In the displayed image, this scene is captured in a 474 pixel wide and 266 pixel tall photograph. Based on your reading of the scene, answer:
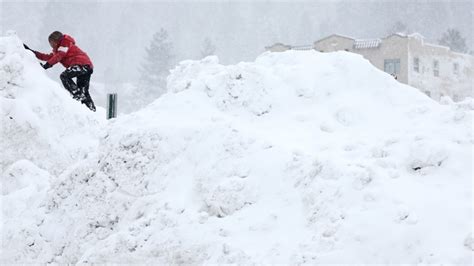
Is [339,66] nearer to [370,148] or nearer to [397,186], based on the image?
[370,148]

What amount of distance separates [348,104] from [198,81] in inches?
73.0

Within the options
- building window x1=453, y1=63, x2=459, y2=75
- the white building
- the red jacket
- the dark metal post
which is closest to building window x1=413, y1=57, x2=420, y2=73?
the white building

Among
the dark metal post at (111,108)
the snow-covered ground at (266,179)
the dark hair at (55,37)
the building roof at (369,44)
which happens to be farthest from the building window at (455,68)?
the snow-covered ground at (266,179)

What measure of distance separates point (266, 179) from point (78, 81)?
7026 millimetres

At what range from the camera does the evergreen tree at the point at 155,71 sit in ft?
279

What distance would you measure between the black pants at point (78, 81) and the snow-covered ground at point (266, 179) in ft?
9.73

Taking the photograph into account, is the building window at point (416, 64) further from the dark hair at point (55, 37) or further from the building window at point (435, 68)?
the dark hair at point (55, 37)

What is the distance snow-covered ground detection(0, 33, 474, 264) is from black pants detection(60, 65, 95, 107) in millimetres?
2967

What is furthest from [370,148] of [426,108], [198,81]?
[198,81]

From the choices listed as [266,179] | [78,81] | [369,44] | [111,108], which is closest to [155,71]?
[369,44]

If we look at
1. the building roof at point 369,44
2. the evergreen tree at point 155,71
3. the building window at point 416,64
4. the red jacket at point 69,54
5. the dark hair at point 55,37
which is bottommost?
the evergreen tree at point 155,71

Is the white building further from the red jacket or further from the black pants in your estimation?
the red jacket

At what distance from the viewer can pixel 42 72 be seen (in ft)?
38.6

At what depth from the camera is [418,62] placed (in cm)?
5772
